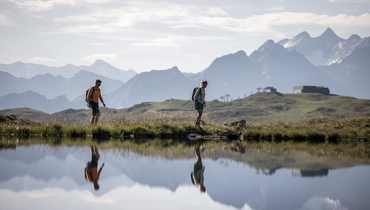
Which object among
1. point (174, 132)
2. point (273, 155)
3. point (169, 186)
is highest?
point (174, 132)

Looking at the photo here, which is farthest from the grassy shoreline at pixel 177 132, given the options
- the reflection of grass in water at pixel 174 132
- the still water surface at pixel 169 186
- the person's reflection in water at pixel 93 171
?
the still water surface at pixel 169 186

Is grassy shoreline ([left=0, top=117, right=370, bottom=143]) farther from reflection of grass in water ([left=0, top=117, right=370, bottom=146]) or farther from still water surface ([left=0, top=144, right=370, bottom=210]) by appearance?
still water surface ([left=0, top=144, right=370, bottom=210])

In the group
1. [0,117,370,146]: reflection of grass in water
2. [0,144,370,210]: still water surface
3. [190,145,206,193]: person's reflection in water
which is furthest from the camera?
[0,117,370,146]: reflection of grass in water

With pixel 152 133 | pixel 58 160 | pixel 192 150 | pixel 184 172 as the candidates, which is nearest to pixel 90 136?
pixel 152 133

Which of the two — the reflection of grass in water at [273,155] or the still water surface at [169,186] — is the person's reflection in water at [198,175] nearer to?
the still water surface at [169,186]

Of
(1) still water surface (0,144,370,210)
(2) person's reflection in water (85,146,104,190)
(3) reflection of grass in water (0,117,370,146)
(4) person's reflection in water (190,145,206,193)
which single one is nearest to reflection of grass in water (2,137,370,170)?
(1) still water surface (0,144,370,210)

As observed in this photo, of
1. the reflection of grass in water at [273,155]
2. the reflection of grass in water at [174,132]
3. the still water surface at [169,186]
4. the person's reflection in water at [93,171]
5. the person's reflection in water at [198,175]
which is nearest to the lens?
the still water surface at [169,186]

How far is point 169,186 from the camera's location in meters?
10.9

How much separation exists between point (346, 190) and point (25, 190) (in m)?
5.72

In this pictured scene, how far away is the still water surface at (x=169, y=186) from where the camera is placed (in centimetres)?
898

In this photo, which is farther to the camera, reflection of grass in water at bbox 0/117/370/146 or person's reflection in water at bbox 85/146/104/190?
reflection of grass in water at bbox 0/117/370/146

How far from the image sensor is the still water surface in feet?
29.5

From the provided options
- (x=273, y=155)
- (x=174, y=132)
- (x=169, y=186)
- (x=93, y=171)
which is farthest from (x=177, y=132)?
(x=169, y=186)

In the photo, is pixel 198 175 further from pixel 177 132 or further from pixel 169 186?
pixel 177 132
